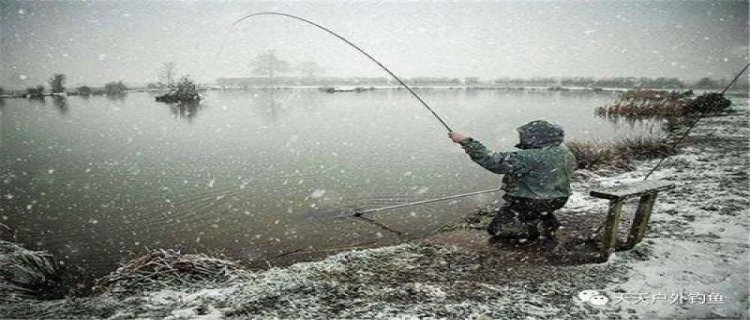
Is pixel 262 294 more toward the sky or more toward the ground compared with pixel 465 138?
more toward the ground

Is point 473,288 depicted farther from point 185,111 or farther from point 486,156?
point 185,111

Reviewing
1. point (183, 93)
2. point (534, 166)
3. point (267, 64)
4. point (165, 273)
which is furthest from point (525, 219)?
point (267, 64)

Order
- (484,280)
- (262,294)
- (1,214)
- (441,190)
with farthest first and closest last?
1. (441,190)
2. (1,214)
3. (484,280)
4. (262,294)

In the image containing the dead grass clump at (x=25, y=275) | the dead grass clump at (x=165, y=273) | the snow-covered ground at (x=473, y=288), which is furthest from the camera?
the dead grass clump at (x=165, y=273)

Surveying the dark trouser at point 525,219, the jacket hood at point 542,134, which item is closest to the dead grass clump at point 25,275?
the dark trouser at point 525,219

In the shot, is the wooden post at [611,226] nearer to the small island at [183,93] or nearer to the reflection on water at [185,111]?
the reflection on water at [185,111]

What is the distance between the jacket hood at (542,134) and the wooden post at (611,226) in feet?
3.17

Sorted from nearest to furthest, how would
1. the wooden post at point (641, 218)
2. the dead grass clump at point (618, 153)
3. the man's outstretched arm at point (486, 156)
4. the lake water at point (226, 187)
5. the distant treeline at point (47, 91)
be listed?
1. the man's outstretched arm at point (486, 156)
2. the wooden post at point (641, 218)
3. the lake water at point (226, 187)
4. the dead grass clump at point (618, 153)
5. the distant treeline at point (47, 91)

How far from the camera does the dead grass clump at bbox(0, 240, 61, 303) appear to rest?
440cm

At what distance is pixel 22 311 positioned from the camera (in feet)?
12.3

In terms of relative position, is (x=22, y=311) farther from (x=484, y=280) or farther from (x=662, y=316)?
(x=662, y=316)

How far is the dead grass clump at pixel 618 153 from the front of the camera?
11.1m

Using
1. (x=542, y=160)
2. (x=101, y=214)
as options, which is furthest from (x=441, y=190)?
(x=101, y=214)

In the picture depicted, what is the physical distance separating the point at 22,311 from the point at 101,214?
5.15m
